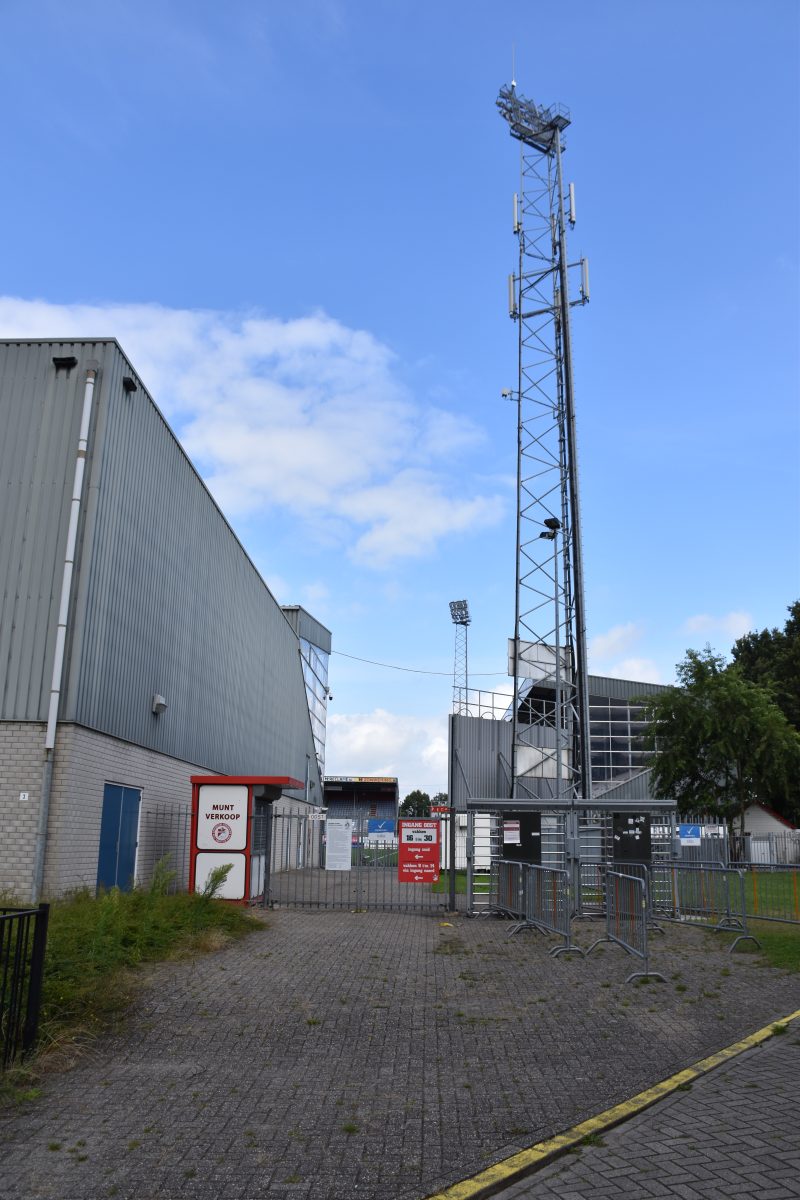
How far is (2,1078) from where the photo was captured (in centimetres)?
654

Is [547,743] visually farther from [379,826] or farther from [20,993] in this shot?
[20,993]

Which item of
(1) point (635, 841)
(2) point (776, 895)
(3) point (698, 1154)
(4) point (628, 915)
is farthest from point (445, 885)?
(3) point (698, 1154)

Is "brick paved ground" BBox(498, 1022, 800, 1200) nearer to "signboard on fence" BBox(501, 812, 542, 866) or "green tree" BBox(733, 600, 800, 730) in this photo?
"signboard on fence" BBox(501, 812, 542, 866)

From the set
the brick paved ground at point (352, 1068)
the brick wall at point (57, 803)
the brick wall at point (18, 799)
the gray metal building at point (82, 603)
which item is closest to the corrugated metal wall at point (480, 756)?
the gray metal building at point (82, 603)

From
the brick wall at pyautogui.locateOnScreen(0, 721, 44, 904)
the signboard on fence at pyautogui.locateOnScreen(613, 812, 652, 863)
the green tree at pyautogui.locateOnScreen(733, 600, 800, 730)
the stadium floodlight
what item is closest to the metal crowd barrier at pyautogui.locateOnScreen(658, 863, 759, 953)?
the signboard on fence at pyautogui.locateOnScreen(613, 812, 652, 863)

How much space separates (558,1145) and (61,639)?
1182 centimetres

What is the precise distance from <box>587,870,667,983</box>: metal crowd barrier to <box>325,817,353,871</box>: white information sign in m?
8.80

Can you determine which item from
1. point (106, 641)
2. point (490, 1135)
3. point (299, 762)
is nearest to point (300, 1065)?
point (490, 1135)

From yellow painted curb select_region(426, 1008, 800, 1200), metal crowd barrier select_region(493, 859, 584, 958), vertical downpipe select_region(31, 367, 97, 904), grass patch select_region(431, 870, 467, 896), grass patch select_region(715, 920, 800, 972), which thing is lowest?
yellow painted curb select_region(426, 1008, 800, 1200)

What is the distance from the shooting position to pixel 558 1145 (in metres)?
5.61

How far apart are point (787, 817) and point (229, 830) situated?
4441 centimetres

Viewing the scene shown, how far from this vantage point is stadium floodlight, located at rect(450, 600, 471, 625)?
78.6 meters

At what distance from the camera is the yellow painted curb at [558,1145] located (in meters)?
4.99

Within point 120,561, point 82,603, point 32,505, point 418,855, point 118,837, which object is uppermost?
point 32,505
